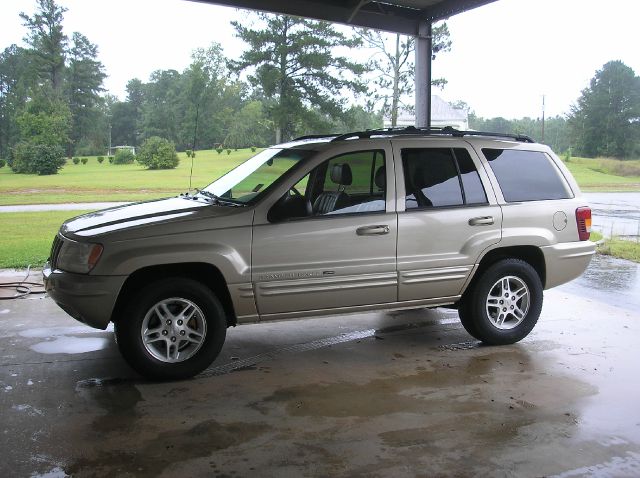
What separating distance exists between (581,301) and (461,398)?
3.84 meters


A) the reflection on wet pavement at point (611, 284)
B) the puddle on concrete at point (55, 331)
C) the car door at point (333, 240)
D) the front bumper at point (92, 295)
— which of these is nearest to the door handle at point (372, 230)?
the car door at point (333, 240)

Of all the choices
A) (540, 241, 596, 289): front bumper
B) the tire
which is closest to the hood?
the tire

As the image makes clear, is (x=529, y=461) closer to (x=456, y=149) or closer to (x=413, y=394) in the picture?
(x=413, y=394)

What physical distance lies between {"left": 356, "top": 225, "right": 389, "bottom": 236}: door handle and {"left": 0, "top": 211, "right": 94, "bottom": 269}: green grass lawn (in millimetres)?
6595

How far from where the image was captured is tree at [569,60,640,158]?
12.0 meters

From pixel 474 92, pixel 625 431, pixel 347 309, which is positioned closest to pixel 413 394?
pixel 347 309

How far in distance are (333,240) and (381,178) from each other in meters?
0.79

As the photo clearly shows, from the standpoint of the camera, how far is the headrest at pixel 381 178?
17.2ft

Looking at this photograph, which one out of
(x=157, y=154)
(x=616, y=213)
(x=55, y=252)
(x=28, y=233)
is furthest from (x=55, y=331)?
(x=616, y=213)

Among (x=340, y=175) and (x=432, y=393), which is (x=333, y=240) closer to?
(x=340, y=175)

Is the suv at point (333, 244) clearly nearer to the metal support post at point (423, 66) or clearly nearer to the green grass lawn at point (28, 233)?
the metal support post at point (423, 66)

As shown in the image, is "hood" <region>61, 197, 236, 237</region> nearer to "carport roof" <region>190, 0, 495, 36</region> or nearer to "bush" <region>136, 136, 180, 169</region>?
"carport roof" <region>190, 0, 495, 36</region>

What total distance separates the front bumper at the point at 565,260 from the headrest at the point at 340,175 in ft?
6.92

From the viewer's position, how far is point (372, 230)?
5.05 meters
